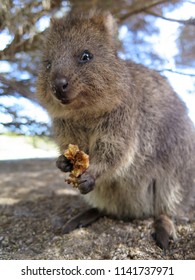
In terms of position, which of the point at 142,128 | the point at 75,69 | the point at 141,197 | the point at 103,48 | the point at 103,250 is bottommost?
the point at 103,250

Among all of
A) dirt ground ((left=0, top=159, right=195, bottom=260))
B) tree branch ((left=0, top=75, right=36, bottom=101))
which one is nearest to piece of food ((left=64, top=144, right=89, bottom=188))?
dirt ground ((left=0, top=159, right=195, bottom=260))

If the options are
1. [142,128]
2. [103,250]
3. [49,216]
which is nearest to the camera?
[103,250]

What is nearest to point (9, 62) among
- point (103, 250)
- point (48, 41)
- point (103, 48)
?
point (48, 41)

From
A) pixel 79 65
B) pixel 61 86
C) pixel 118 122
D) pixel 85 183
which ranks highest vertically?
pixel 79 65

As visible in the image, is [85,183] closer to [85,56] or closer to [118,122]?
[118,122]

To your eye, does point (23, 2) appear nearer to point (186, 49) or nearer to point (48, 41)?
point (48, 41)

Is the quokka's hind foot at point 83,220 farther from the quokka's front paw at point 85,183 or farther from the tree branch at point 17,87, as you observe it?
the tree branch at point 17,87

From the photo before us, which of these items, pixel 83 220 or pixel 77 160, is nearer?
pixel 77 160

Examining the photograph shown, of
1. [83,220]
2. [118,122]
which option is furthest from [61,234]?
[118,122]
